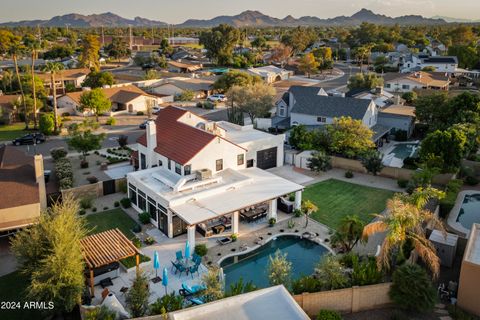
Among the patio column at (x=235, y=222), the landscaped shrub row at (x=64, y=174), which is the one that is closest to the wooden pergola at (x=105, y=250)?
the patio column at (x=235, y=222)

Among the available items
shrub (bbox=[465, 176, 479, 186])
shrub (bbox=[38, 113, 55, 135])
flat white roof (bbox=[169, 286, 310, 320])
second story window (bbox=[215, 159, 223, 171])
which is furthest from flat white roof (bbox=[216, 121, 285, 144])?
shrub (bbox=[38, 113, 55, 135])

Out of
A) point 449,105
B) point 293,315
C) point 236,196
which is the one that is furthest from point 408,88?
point 293,315

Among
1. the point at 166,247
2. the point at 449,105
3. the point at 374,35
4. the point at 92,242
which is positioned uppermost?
the point at 374,35

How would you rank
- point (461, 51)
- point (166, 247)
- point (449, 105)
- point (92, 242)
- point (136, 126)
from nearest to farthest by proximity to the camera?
point (92, 242)
point (166, 247)
point (449, 105)
point (136, 126)
point (461, 51)

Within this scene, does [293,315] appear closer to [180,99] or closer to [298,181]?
[298,181]

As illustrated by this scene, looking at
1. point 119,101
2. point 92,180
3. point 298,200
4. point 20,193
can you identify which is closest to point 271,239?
point 298,200

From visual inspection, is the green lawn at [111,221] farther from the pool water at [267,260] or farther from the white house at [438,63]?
the white house at [438,63]
